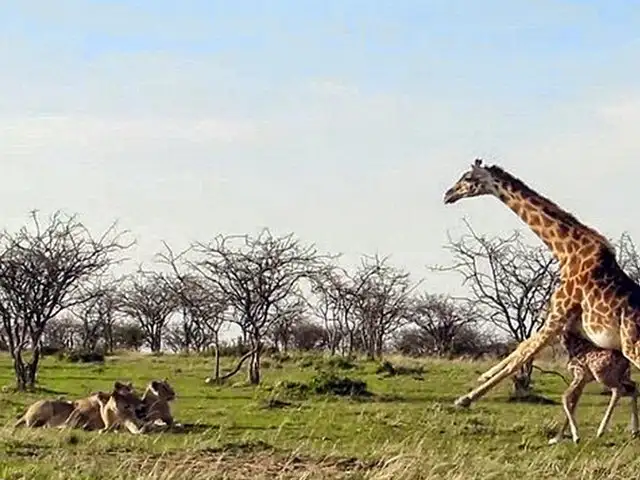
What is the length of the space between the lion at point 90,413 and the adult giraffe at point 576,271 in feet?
25.5

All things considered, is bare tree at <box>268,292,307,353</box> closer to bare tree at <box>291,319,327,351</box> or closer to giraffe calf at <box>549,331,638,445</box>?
bare tree at <box>291,319,327,351</box>

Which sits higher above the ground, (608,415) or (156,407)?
(156,407)

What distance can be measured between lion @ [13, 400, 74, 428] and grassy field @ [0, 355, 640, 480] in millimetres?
606

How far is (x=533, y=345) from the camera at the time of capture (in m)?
10.2

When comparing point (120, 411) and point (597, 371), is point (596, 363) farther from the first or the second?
point (120, 411)

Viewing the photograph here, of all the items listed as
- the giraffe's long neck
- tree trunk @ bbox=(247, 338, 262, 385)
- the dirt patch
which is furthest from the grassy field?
the giraffe's long neck

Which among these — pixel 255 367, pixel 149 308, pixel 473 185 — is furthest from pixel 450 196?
Answer: pixel 149 308

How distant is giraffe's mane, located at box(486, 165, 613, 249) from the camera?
1245cm

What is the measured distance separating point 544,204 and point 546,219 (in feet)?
0.54

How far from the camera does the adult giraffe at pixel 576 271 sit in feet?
38.3

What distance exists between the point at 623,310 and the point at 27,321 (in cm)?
2268

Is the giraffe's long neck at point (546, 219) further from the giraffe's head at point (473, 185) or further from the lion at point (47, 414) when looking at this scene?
the lion at point (47, 414)

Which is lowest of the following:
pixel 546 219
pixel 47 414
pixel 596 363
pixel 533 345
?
pixel 47 414

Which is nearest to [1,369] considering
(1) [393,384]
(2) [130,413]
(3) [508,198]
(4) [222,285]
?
(4) [222,285]
